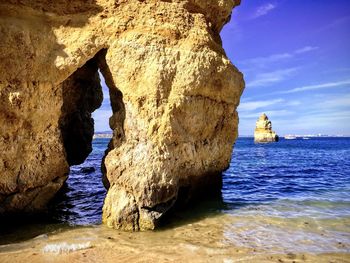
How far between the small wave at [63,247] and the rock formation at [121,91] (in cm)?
119

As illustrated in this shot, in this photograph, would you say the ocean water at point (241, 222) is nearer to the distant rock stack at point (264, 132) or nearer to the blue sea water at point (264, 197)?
the blue sea water at point (264, 197)

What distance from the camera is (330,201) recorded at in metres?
11.2

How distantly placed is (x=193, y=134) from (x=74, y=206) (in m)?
4.81

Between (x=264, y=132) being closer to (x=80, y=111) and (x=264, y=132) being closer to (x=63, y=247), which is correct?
(x=80, y=111)

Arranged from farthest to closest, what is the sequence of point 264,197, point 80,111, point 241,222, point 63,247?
1. point 80,111
2. point 264,197
3. point 241,222
4. point 63,247

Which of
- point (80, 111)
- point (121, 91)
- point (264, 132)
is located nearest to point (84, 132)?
point (80, 111)

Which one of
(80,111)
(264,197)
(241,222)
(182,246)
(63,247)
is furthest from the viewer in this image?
(80,111)

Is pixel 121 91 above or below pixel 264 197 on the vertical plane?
above

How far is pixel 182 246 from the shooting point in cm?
672

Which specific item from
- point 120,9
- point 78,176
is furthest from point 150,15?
point 78,176

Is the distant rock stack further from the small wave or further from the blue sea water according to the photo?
the small wave

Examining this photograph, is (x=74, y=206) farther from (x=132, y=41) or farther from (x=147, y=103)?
(x=132, y=41)

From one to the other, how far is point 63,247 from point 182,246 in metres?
2.46

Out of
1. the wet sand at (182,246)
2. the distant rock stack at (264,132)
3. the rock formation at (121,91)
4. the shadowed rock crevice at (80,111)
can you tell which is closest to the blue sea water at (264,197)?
the wet sand at (182,246)
